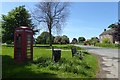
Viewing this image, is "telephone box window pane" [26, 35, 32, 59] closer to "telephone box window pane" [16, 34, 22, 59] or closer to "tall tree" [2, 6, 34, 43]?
"telephone box window pane" [16, 34, 22, 59]

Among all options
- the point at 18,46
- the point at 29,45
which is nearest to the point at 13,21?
the point at 29,45

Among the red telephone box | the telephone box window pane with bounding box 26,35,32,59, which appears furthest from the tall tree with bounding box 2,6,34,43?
the red telephone box

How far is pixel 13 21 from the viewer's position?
2391 inches

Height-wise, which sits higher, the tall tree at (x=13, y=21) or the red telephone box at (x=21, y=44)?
the tall tree at (x=13, y=21)

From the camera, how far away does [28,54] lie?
16.1 m

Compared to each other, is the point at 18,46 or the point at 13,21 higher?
the point at 13,21

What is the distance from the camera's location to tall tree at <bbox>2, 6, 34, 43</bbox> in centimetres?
5922

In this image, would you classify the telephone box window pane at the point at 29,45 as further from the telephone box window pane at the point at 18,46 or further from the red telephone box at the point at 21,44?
the telephone box window pane at the point at 18,46

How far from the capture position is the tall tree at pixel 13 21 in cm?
5922

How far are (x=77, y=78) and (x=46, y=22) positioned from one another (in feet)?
173

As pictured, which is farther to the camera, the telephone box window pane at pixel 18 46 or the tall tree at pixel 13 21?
the tall tree at pixel 13 21

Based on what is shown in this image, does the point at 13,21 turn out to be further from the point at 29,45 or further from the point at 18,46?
the point at 18,46

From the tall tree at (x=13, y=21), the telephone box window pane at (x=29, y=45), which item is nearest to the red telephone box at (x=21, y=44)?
the telephone box window pane at (x=29, y=45)

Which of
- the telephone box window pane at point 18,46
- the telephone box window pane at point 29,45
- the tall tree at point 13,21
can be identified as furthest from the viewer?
the tall tree at point 13,21
